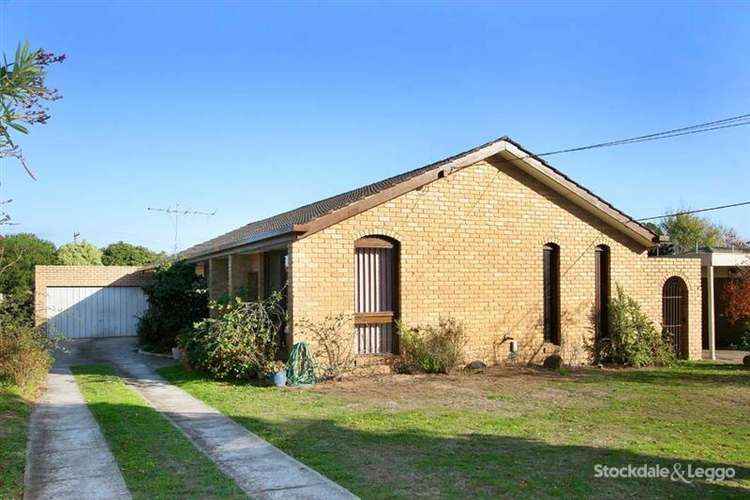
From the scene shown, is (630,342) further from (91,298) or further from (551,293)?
(91,298)

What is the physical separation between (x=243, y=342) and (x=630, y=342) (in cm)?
939

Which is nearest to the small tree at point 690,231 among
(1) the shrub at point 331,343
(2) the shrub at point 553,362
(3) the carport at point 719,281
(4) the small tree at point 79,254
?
(3) the carport at point 719,281

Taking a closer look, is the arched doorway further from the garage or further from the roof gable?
the garage

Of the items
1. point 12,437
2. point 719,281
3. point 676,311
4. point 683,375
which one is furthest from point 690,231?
point 12,437

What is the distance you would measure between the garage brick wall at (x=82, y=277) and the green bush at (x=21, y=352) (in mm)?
12849

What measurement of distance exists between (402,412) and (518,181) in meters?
7.89

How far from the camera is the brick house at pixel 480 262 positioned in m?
13.5

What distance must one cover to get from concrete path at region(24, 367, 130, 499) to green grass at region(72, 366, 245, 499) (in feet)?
0.46

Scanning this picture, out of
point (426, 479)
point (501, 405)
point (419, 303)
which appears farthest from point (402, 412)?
point (419, 303)

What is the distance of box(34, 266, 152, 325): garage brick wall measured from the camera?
25828mm

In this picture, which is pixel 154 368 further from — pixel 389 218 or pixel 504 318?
pixel 504 318

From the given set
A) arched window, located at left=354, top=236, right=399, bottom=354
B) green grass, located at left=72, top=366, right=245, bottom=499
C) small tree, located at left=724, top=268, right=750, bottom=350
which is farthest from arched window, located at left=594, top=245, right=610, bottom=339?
green grass, located at left=72, top=366, right=245, bottom=499

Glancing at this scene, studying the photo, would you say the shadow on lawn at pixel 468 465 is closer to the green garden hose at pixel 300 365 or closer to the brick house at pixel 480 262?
the green garden hose at pixel 300 365

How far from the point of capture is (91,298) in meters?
26.8
